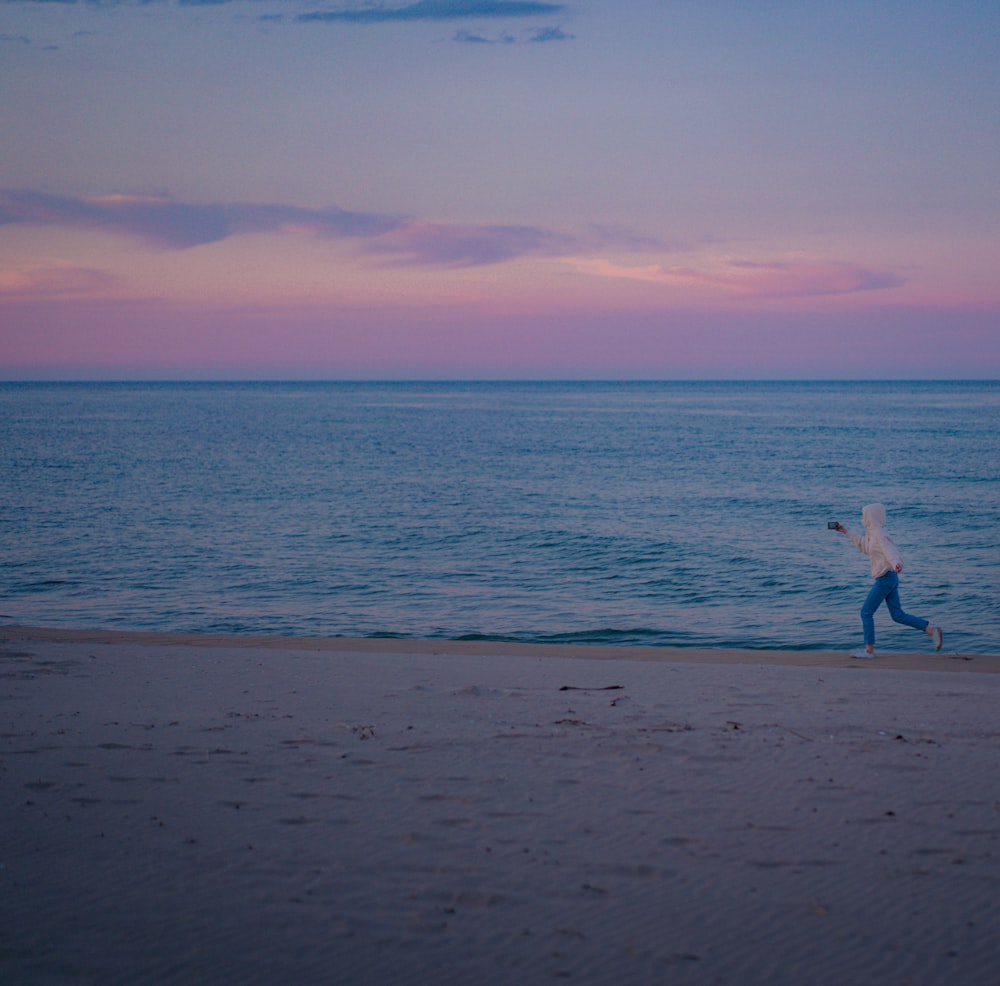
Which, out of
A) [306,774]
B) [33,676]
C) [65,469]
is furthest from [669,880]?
[65,469]

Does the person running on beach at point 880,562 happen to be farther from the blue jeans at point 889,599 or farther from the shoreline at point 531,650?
the shoreline at point 531,650

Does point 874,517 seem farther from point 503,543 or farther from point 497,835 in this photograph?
A: point 503,543

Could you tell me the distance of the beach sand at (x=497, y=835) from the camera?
14.4 ft

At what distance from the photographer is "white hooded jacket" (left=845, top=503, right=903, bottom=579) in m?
10.8


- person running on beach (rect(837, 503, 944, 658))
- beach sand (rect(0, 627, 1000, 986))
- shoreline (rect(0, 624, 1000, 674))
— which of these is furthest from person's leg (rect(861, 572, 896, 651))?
beach sand (rect(0, 627, 1000, 986))

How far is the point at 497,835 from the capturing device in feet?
18.2

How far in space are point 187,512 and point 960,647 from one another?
23.2 m

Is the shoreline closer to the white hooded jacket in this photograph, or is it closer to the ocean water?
the white hooded jacket

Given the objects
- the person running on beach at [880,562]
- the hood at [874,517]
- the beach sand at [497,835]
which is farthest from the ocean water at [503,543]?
the beach sand at [497,835]

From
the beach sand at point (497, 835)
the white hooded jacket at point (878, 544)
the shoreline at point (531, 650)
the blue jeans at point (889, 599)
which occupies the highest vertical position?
the white hooded jacket at point (878, 544)

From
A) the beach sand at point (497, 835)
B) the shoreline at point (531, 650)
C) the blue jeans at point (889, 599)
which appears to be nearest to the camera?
the beach sand at point (497, 835)

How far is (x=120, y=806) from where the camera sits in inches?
234

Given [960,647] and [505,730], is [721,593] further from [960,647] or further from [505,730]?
[505,730]

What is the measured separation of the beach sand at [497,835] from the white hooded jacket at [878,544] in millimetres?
1972
